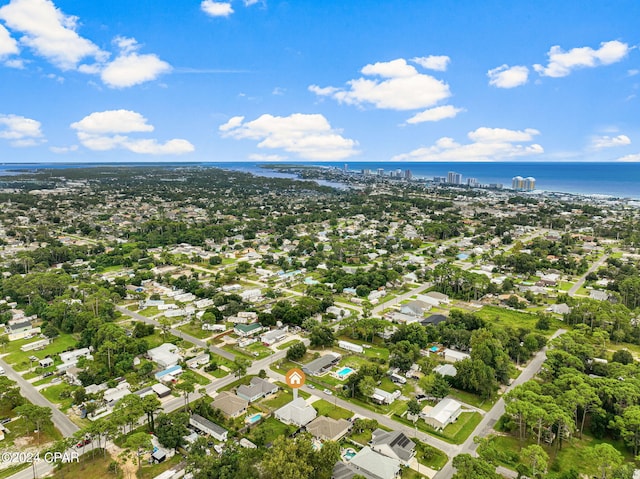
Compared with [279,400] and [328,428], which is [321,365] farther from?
[328,428]

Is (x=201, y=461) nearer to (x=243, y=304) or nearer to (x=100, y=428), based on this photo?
(x=100, y=428)

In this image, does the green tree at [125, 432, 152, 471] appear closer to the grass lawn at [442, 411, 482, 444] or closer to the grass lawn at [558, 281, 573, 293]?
the grass lawn at [442, 411, 482, 444]

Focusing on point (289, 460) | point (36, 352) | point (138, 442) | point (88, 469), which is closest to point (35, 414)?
point (88, 469)

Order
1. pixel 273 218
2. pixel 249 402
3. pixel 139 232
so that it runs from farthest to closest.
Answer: pixel 273 218, pixel 139 232, pixel 249 402

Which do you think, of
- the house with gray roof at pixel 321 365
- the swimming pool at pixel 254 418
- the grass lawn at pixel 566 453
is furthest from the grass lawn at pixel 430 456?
the house with gray roof at pixel 321 365

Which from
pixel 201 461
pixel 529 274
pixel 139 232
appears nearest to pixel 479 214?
pixel 529 274

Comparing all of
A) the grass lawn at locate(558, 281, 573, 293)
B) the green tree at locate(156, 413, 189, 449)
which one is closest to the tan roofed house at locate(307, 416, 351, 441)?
the green tree at locate(156, 413, 189, 449)
